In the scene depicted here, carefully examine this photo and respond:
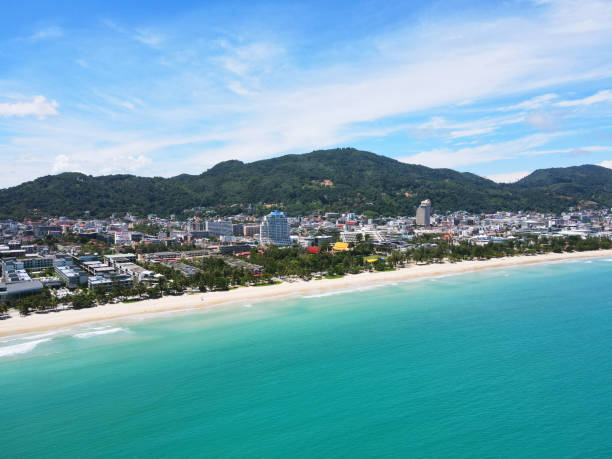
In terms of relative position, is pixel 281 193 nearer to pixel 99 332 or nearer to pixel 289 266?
pixel 289 266

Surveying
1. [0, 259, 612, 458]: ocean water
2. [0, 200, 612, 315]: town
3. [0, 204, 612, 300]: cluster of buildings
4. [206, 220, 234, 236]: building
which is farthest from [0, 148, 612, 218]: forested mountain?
[0, 259, 612, 458]: ocean water

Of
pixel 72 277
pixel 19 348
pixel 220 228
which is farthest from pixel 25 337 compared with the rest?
pixel 220 228

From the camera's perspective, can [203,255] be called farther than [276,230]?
No

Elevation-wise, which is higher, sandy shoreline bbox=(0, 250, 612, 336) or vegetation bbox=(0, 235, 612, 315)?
vegetation bbox=(0, 235, 612, 315)

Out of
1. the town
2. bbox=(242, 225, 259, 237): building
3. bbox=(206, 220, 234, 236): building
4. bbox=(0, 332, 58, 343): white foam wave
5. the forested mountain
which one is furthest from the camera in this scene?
the forested mountain

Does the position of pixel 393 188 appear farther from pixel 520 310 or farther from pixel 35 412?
pixel 35 412

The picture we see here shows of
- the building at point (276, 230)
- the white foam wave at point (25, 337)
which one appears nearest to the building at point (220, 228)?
the building at point (276, 230)

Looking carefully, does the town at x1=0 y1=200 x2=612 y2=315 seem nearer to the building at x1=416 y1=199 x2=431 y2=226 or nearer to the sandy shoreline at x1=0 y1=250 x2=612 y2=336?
the sandy shoreline at x1=0 y1=250 x2=612 y2=336
